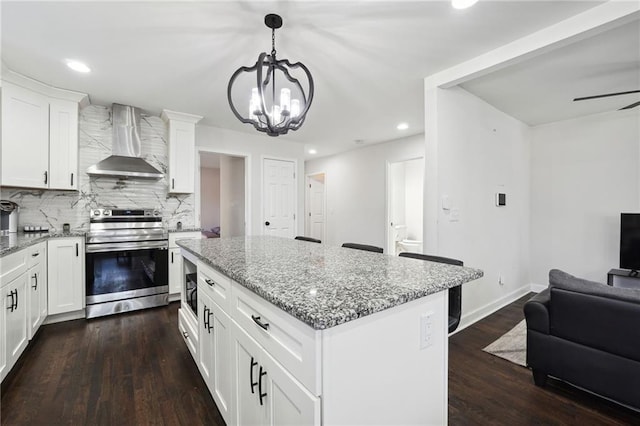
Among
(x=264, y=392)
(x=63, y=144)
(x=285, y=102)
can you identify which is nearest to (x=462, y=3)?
(x=285, y=102)

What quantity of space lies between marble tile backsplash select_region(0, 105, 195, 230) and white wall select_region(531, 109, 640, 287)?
521 centimetres

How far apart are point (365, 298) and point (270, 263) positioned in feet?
2.31

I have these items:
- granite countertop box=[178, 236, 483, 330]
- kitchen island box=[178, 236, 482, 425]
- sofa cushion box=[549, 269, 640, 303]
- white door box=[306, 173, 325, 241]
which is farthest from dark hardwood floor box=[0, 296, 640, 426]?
white door box=[306, 173, 325, 241]

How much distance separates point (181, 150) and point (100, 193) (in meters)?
1.10

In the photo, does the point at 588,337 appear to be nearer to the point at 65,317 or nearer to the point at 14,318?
the point at 14,318

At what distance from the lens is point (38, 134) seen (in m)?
2.89

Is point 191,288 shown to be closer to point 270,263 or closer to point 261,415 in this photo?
point 270,263

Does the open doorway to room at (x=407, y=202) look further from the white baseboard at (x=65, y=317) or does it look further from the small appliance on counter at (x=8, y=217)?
the small appliance on counter at (x=8, y=217)

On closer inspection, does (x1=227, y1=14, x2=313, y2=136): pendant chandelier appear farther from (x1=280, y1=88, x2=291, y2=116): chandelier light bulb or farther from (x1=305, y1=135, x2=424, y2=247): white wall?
(x1=305, y1=135, x2=424, y2=247): white wall

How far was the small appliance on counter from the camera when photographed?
281cm

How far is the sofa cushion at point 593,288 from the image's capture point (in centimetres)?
157

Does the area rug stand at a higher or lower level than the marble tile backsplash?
lower

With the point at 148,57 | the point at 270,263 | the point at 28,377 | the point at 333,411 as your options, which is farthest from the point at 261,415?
the point at 148,57

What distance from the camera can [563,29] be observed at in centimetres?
192
